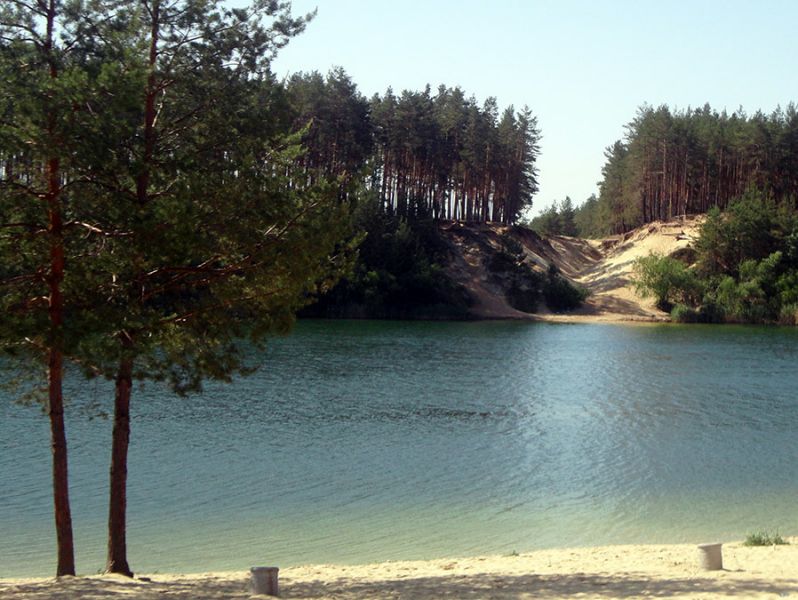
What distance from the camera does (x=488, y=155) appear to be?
3366 inches

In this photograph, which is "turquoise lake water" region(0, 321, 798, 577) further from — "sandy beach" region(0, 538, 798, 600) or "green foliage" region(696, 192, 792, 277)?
"green foliage" region(696, 192, 792, 277)

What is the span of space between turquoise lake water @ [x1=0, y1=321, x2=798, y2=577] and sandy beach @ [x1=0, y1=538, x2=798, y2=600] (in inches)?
79.4

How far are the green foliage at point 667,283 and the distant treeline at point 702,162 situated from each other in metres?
11.8

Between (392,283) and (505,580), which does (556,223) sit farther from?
(505,580)

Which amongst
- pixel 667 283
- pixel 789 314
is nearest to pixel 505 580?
pixel 789 314

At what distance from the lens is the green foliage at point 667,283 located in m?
78.6

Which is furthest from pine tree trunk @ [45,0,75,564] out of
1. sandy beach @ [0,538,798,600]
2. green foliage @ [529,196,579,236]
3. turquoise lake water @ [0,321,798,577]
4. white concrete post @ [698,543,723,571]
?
green foliage @ [529,196,579,236]

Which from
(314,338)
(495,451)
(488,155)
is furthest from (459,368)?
(488,155)

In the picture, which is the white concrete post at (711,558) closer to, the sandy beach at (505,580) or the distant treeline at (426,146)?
the sandy beach at (505,580)

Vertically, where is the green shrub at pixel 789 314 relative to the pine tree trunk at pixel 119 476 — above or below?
above

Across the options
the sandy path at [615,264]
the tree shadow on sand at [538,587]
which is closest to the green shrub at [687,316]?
the sandy path at [615,264]

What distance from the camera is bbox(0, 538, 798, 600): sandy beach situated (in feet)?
34.9

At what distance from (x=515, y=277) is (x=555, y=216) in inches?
2514

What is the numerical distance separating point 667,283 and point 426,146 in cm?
2411
